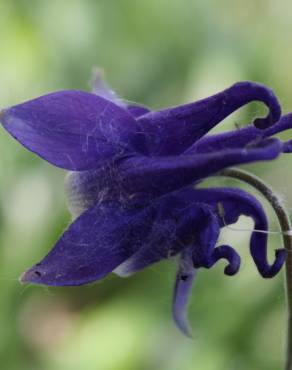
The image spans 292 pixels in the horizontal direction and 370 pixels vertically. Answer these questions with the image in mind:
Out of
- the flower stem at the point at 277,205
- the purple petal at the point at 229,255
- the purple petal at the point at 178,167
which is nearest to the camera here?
the purple petal at the point at 178,167

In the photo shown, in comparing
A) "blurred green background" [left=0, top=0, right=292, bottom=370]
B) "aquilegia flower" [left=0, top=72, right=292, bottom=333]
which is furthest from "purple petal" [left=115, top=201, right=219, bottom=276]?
"blurred green background" [left=0, top=0, right=292, bottom=370]

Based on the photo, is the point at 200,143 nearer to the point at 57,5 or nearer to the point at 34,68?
the point at 34,68

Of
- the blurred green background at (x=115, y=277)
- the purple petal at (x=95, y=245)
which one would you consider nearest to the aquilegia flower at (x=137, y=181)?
the purple petal at (x=95, y=245)

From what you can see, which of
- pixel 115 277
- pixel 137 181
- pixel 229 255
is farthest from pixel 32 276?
pixel 115 277

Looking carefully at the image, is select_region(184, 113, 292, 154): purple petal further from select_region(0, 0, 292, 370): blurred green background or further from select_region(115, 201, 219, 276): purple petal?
select_region(0, 0, 292, 370): blurred green background

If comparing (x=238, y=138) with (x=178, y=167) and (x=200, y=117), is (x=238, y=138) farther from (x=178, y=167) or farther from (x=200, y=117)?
(x=178, y=167)

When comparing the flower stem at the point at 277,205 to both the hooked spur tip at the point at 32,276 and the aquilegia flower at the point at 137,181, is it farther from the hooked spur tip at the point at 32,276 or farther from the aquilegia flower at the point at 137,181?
the hooked spur tip at the point at 32,276
